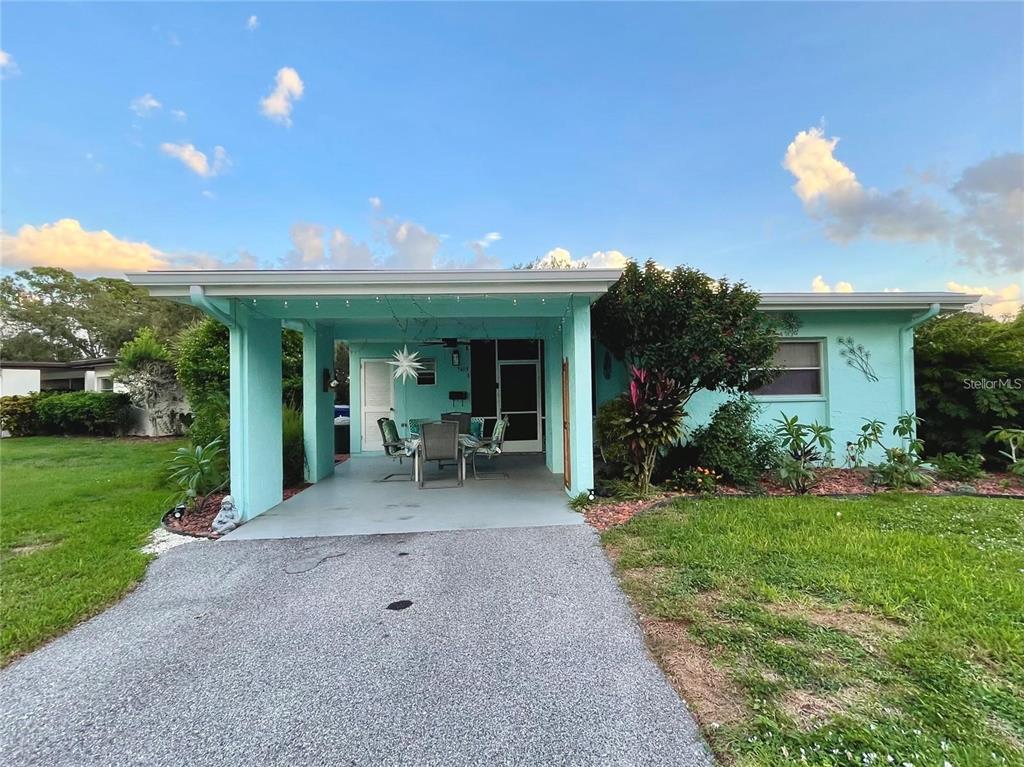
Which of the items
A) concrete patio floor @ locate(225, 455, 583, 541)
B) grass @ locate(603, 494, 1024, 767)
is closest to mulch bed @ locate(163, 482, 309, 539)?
concrete patio floor @ locate(225, 455, 583, 541)

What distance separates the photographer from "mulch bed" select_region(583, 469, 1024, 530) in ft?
18.0

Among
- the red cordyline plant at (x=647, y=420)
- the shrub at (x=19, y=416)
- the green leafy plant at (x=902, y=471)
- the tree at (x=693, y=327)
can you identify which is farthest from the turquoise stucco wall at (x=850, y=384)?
the shrub at (x=19, y=416)

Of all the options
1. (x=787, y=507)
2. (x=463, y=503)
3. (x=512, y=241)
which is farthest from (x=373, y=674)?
(x=512, y=241)

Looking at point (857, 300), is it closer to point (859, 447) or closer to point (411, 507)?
point (859, 447)

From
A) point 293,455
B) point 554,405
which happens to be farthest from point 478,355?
point 293,455

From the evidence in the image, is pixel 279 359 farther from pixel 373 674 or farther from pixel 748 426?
pixel 748 426

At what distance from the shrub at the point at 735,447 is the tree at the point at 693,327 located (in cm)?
55

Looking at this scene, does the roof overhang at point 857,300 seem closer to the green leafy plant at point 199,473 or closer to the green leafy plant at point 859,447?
the green leafy plant at point 859,447

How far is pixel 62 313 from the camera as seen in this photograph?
2931 centimetres

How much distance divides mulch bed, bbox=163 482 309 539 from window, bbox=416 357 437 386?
4.94m

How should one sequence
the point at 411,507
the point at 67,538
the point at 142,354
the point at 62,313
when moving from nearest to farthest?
the point at 67,538, the point at 411,507, the point at 142,354, the point at 62,313

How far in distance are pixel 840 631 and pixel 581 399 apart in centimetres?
355

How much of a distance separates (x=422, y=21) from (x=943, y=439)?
1168cm

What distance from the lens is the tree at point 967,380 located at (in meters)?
7.25
